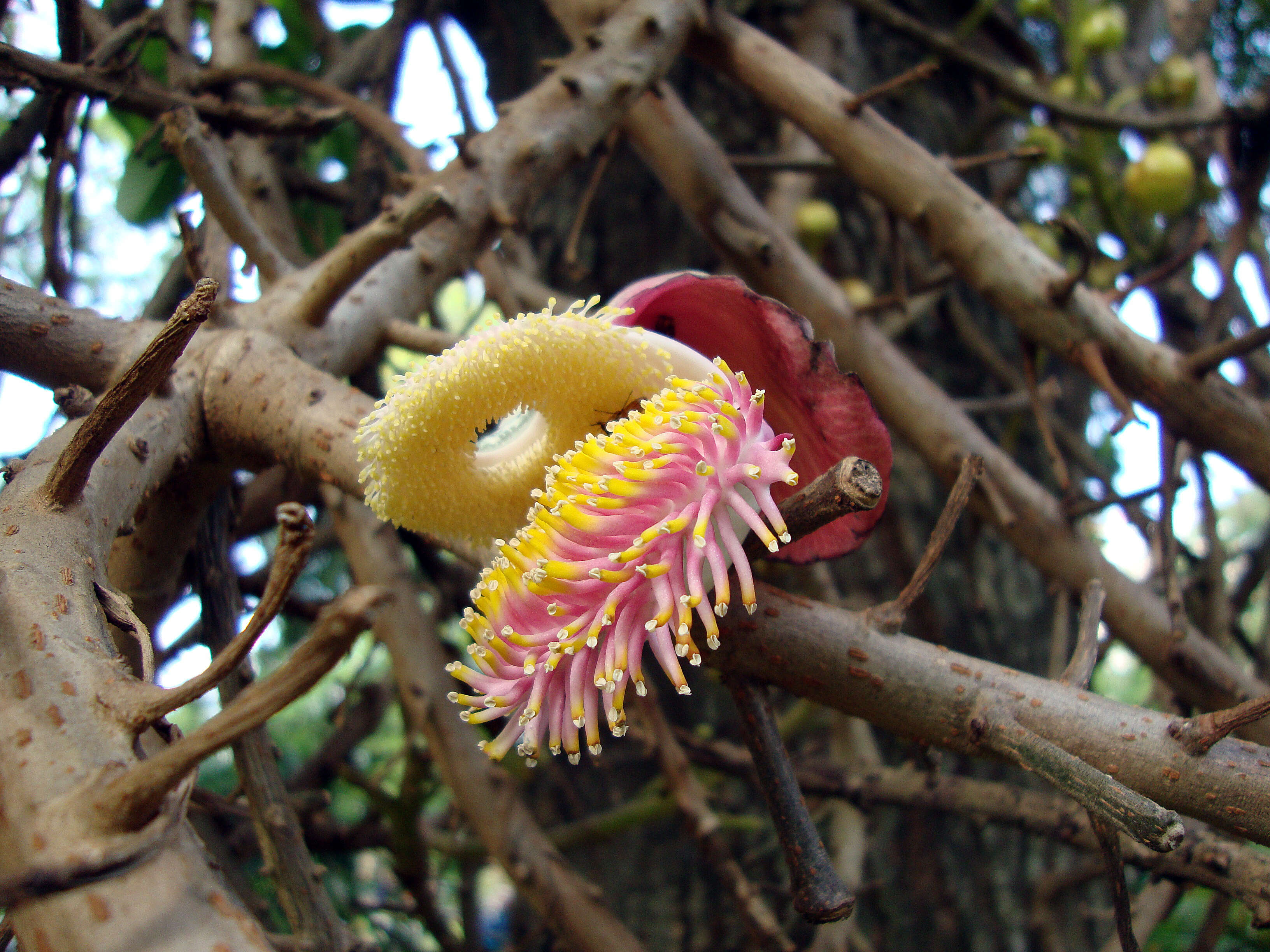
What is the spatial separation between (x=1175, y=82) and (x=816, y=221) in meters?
0.67

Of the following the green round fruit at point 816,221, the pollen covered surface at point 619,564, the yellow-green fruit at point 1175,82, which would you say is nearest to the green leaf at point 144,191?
the green round fruit at point 816,221

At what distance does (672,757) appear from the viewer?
0.99 metres

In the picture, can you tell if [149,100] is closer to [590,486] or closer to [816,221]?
[590,486]

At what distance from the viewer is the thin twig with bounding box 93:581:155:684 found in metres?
0.43

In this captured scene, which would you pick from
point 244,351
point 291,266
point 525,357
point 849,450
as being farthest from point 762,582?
point 291,266

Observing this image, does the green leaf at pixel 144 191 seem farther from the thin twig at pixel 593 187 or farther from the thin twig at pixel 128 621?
the thin twig at pixel 128 621

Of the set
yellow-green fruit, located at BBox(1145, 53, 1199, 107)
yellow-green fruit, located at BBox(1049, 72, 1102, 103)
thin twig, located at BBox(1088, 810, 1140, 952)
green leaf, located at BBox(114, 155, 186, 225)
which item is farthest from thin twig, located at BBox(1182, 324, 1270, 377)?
green leaf, located at BBox(114, 155, 186, 225)

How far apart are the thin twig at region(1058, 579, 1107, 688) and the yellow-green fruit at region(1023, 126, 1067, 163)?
105cm

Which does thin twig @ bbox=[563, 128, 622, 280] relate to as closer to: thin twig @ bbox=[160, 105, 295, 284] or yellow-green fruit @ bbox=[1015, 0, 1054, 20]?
thin twig @ bbox=[160, 105, 295, 284]

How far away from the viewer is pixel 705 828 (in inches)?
37.5

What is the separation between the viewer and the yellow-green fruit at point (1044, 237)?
4.85 ft

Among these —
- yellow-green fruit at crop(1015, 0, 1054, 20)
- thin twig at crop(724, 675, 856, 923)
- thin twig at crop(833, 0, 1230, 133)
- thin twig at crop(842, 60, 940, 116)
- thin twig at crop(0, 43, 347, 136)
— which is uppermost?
yellow-green fruit at crop(1015, 0, 1054, 20)

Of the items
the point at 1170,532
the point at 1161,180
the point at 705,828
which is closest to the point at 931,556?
the point at 1170,532

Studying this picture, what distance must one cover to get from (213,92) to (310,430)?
769mm
